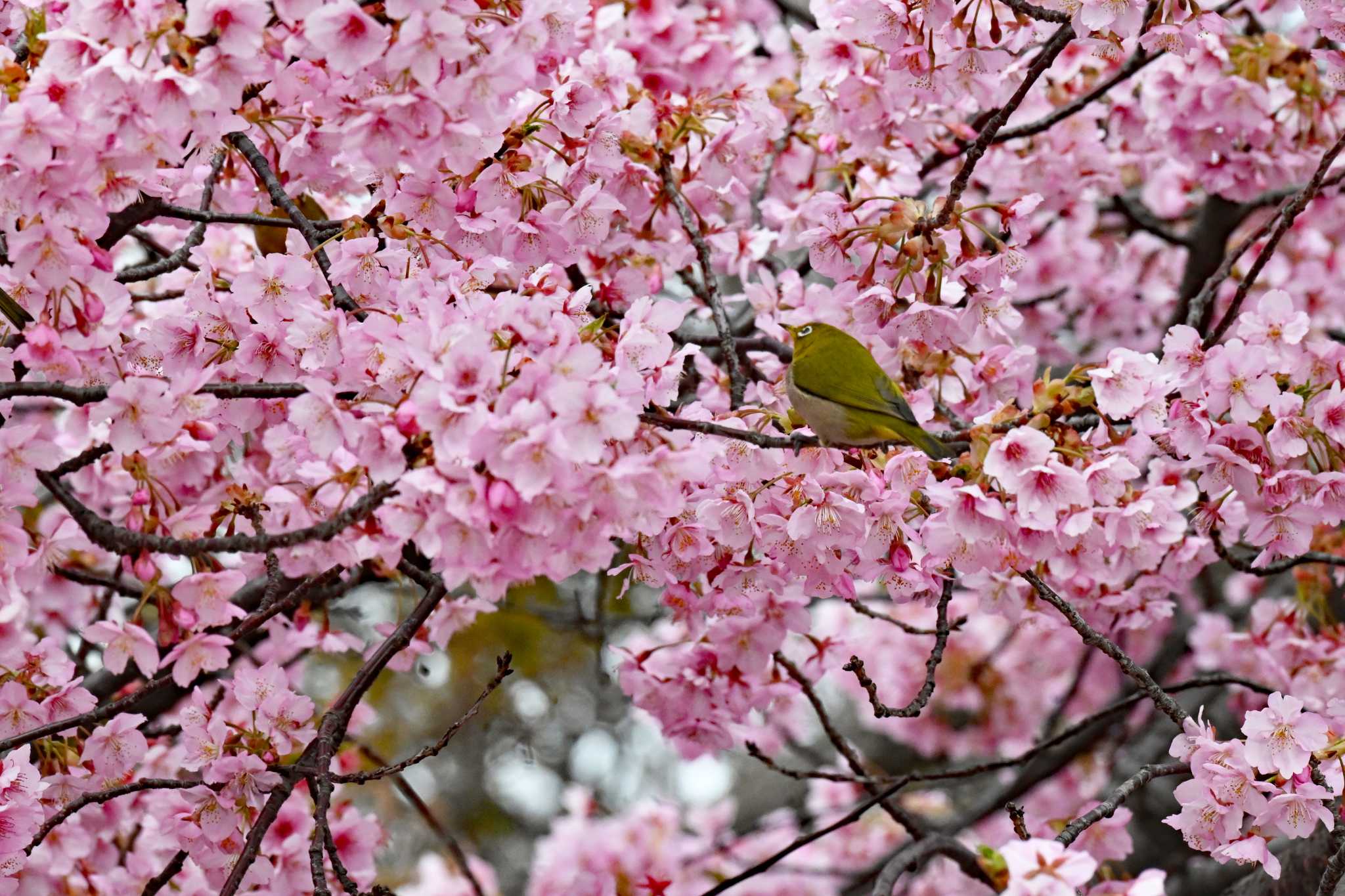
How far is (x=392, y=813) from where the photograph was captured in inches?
335

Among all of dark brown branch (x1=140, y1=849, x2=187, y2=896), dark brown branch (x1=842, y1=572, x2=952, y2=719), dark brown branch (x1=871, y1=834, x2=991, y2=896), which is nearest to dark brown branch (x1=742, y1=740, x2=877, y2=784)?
dark brown branch (x1=871, y1=834, x2=991, y2=896)

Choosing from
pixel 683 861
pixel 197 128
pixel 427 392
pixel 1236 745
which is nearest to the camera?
pixel 427 392

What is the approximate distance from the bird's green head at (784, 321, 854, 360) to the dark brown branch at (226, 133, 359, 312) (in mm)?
833

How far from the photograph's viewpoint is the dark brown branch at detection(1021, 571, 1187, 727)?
6.80 ft

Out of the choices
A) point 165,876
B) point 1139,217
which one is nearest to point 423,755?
point 165,876

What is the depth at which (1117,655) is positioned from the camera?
2.08 meters

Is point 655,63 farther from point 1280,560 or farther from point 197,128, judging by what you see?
point 1280,560

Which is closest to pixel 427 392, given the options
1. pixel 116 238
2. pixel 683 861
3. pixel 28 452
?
pixel 28 452

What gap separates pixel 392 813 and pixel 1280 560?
22.2 ft

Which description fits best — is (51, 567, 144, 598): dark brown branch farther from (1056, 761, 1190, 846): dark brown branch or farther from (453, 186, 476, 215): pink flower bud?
(1056, 761, 1190, 846): dark brown branch

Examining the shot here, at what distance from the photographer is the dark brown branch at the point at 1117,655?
2072 millimetres

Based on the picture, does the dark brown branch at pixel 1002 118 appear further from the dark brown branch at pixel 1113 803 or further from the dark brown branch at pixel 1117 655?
the dark brown branch at pixel 1113 803

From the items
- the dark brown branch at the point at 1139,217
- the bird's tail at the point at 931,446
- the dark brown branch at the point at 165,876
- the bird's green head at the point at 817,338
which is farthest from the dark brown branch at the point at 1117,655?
the dark brown branch at the point at 1139,217

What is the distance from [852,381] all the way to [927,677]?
1.79ft
